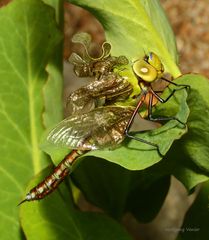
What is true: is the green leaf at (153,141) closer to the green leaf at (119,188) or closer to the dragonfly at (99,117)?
the dragonfly at (99,117)

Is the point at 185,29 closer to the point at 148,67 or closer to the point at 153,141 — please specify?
the point at 148,67

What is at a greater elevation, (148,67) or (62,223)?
(148,67)

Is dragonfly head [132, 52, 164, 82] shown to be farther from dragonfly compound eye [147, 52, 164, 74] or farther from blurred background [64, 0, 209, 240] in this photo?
blurred background [64, 0, 209, 240]

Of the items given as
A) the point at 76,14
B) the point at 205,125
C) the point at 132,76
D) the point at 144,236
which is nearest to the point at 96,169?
the point at 132,76

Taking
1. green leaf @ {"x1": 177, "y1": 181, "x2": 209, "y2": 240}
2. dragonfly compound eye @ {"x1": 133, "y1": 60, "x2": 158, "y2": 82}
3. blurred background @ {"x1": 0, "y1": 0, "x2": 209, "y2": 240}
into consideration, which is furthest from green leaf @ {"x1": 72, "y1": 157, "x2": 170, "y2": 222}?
blurred background @ {"x1": 0, "y1": 0, "x2": 209, "y2": 240}

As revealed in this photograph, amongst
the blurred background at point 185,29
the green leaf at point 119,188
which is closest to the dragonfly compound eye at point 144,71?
the green leaf at point 119,188

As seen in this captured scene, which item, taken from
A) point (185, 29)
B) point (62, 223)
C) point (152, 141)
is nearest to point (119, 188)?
point (62, 223)
